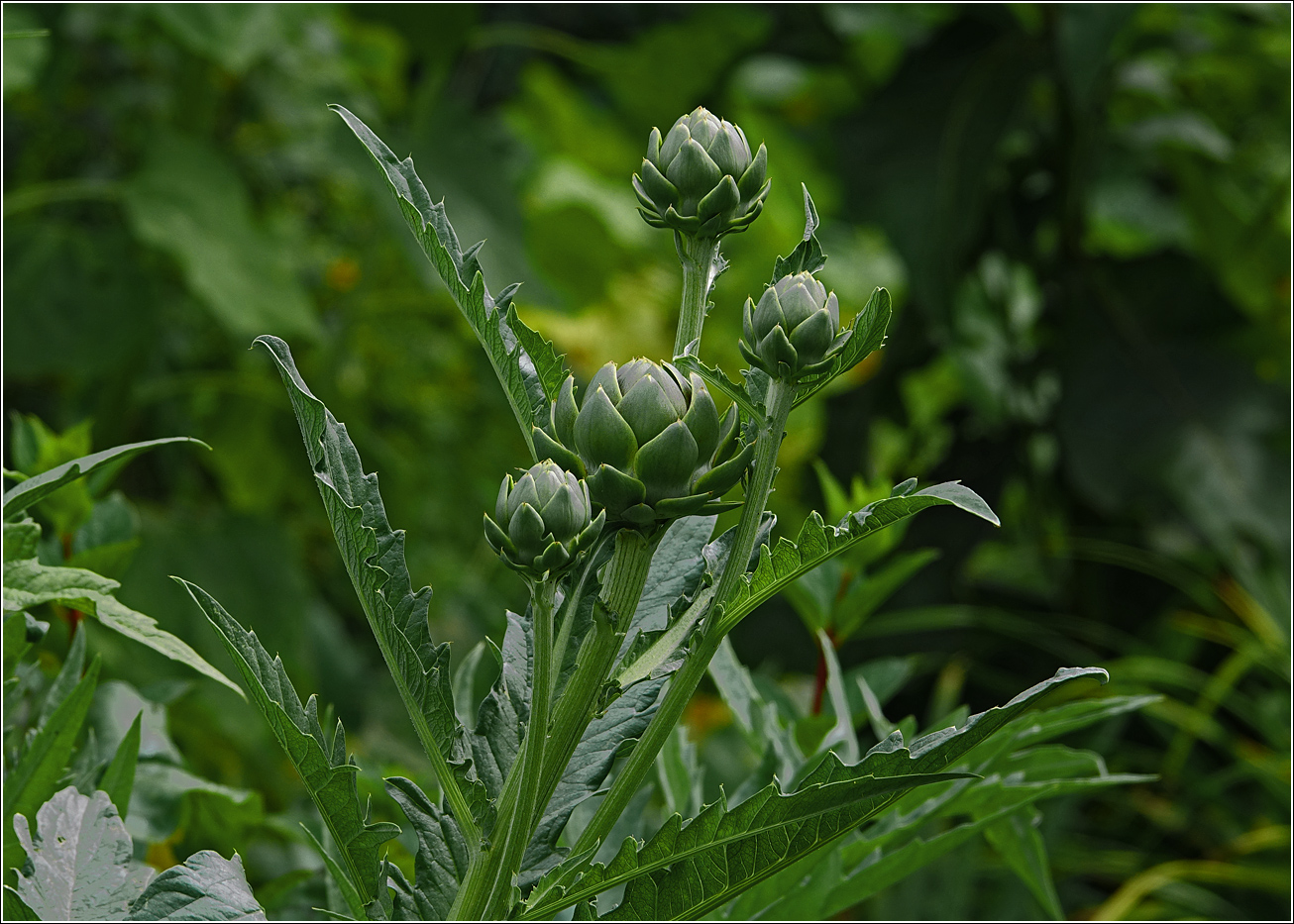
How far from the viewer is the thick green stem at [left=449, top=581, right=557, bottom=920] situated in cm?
25

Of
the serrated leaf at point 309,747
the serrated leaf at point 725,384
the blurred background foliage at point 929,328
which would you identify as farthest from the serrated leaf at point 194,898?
the blurred background foliage at point 929,328

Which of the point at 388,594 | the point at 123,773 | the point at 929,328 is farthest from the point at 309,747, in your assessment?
the point at 929,328

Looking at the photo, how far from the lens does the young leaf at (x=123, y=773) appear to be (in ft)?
1.16

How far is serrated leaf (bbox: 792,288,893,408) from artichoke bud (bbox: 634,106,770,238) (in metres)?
0.04

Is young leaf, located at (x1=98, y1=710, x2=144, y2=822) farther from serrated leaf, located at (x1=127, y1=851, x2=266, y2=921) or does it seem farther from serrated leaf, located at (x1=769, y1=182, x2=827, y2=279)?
serrated leaf, located at (x1=769, y1=182, x2=827, y2=279)

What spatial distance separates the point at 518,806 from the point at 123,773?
160mm

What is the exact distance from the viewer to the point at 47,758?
0.35m

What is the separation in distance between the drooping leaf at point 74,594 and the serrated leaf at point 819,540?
0.15 meters

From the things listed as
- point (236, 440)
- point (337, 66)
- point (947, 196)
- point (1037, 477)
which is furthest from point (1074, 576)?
point (337, 66)

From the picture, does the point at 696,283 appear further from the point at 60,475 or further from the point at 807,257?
the point at 60,475

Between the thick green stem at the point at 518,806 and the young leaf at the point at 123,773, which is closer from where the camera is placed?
the thick green stem at the point at 518,806

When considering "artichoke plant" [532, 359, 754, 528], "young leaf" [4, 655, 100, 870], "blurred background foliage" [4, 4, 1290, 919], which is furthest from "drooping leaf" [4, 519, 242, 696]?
"blurred background foliage" [4, 4, 1290, 919]

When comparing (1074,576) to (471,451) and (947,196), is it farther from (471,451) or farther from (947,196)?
(471,451)

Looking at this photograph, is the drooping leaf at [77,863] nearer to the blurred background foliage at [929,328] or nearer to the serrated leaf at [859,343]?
the serrated leaf at [859,343]
